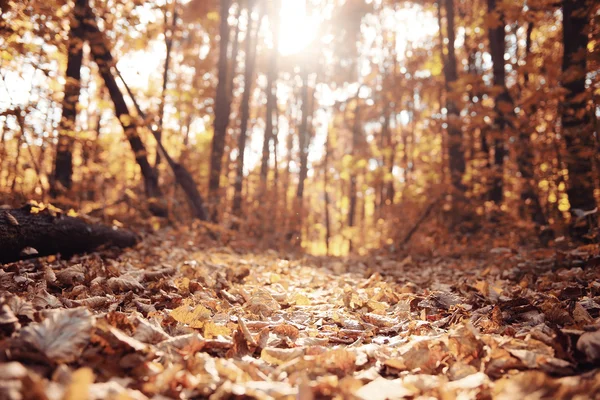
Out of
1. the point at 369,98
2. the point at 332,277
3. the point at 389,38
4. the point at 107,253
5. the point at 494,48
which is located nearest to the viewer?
the point at 107,253

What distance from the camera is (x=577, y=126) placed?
16.7 feet

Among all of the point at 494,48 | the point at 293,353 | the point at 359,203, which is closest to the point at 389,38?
the point at 494,48

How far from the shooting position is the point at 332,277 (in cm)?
481

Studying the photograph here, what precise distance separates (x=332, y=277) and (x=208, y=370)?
3.38 metres

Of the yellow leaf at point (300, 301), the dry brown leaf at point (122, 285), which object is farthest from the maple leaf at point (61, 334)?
the yellow leaf at point (300, 301)

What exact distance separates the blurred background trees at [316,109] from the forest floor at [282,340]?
1994mm

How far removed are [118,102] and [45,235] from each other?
391cm

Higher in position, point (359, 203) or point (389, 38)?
point (389, 38)

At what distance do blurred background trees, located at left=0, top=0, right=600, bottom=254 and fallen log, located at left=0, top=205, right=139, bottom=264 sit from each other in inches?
45.2

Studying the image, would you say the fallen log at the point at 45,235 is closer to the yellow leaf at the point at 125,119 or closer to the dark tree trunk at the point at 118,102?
the yellow leaf at the point at 125,119

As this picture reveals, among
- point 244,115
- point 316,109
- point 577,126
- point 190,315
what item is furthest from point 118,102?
point 316,109

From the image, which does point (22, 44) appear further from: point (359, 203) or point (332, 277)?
point (359, 203)

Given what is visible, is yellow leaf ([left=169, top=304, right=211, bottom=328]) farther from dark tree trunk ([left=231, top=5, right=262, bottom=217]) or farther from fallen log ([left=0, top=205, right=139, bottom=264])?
dark tree trunk ([left=231, top=5, right=262, bottom=217])

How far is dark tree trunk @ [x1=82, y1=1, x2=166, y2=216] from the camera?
5.86m
